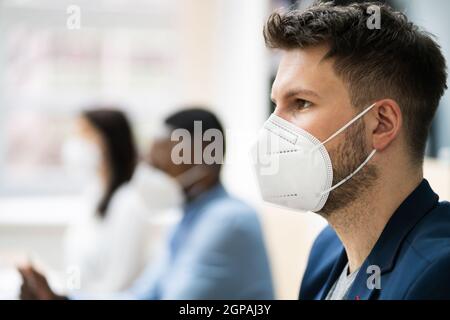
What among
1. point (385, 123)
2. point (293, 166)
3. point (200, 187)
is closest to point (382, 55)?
point (385, 123)

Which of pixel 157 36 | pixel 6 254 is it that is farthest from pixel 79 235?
pixel 157 36

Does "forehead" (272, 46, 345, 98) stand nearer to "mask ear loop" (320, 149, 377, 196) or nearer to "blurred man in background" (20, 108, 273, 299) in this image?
"mask ear loop" (320, 149, 377, 196)

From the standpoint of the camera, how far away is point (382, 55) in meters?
0.78

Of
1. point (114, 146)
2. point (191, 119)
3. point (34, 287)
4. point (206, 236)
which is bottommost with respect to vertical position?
point (34, 287)

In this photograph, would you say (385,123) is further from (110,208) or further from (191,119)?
(110,208)

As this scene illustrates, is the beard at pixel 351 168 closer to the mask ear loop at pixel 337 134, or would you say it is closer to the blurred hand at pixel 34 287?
the mask ear loop at pixel 337 134

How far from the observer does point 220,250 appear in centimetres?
137

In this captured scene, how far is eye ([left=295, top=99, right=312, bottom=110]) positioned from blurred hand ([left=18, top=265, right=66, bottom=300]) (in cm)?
54

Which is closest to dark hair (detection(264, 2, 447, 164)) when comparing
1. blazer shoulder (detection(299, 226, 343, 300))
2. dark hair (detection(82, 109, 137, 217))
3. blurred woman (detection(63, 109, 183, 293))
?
blazer shoulder (detection(299, 226, 343, 300))

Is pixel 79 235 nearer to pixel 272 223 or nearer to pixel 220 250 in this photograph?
pixel 272 223

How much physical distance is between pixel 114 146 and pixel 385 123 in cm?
164

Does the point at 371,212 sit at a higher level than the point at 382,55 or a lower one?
lower

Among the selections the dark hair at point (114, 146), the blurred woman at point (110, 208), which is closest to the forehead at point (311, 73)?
the blurred woman at point (110, 208)
